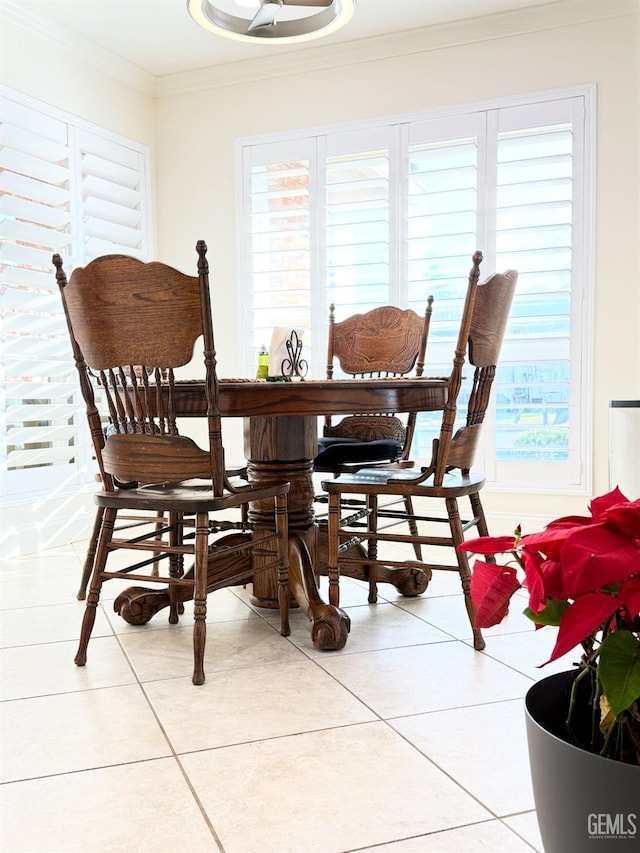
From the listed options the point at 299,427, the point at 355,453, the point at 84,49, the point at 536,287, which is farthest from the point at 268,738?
the point at 84,49

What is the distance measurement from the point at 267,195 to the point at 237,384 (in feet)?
8.42

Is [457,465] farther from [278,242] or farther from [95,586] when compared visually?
[278,242]

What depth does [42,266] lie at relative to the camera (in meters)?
3.77

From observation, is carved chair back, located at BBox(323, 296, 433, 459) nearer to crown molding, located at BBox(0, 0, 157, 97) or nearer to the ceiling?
the ceiling

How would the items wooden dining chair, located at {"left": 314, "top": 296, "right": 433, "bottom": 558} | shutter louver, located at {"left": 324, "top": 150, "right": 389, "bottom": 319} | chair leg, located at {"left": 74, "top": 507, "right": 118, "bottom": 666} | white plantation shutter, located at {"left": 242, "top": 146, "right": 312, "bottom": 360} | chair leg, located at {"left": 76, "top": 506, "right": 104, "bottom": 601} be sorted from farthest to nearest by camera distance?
white plantation shutter, located at {"left": 242, "top": 146, "right": 312, "bottom": 360}
shutter louver, located at {"left": 324, "top": 150, "right": 389, "bottom": 319}
wooden dining chair, located at {"left": 314, "top": 296, "right": 433, "bottom": 558}
chair leg, located at {"left": 76, "top": 506, "right": 104, "bottom": 601}
chair leg, located at {"left": 74, "top": 507, "right": 118, "bottom": 666}

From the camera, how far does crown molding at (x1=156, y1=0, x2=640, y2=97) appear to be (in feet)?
12.1

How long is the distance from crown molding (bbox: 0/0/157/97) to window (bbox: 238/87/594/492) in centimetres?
74

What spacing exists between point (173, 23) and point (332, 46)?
85cm

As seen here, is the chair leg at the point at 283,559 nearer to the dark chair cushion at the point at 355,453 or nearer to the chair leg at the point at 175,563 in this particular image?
the chair leg at the point at 175,563

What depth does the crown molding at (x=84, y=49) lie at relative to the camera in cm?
368

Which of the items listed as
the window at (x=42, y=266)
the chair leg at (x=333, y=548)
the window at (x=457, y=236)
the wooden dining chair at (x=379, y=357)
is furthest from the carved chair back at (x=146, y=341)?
the window at (x=457, y=236)

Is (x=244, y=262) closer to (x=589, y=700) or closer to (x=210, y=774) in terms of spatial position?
(x=210, y=774)

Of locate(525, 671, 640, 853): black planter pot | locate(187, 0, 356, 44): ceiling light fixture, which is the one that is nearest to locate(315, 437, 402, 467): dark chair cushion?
locate(187, 0, 356, 44): ceiling light fixture

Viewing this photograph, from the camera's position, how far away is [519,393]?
3.83 metres
